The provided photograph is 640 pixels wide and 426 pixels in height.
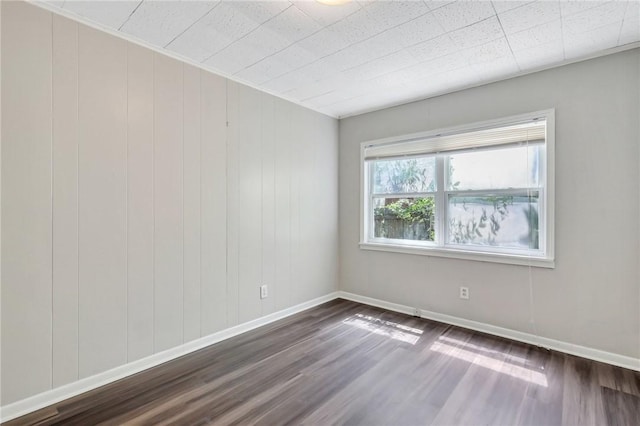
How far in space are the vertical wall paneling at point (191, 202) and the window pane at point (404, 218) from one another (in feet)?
7.53

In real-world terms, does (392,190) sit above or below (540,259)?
above

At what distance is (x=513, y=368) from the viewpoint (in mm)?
2383

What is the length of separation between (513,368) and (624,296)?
3.43 ft

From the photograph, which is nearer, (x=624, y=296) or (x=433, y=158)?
(x=624, y=296)

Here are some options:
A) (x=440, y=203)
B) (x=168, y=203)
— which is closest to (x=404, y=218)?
(x=440, y=203)

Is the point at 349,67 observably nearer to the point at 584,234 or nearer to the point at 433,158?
the point at 433,158

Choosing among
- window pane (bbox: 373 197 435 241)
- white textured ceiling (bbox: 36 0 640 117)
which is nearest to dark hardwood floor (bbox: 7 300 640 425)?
window pane (bbox: 373 197 435 241)

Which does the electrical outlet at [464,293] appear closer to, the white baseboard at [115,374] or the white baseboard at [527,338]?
the white baseboard at [527,338]

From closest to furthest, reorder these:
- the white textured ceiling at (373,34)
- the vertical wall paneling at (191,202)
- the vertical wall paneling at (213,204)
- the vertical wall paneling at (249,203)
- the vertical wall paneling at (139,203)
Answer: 1. the white textured ceiling at (373,34)
2. the vertical wall paneling at (139,203)
3. the vertical wall paneling at (191,202)
4. the vertical wall paneling at (213,204)
5. the vertical wall paneling at (249,203)

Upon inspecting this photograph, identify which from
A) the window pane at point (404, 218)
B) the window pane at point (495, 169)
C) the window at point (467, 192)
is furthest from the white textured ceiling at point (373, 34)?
the window pane at point (404, 218)

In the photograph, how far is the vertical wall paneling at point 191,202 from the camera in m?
2.63

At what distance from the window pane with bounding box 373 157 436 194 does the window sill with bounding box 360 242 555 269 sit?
70 cm

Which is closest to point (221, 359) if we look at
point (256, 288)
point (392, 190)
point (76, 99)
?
point (256, 288)

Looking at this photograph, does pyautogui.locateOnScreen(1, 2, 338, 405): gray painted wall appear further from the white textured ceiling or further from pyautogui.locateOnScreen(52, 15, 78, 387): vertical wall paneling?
the white textured ceiling
